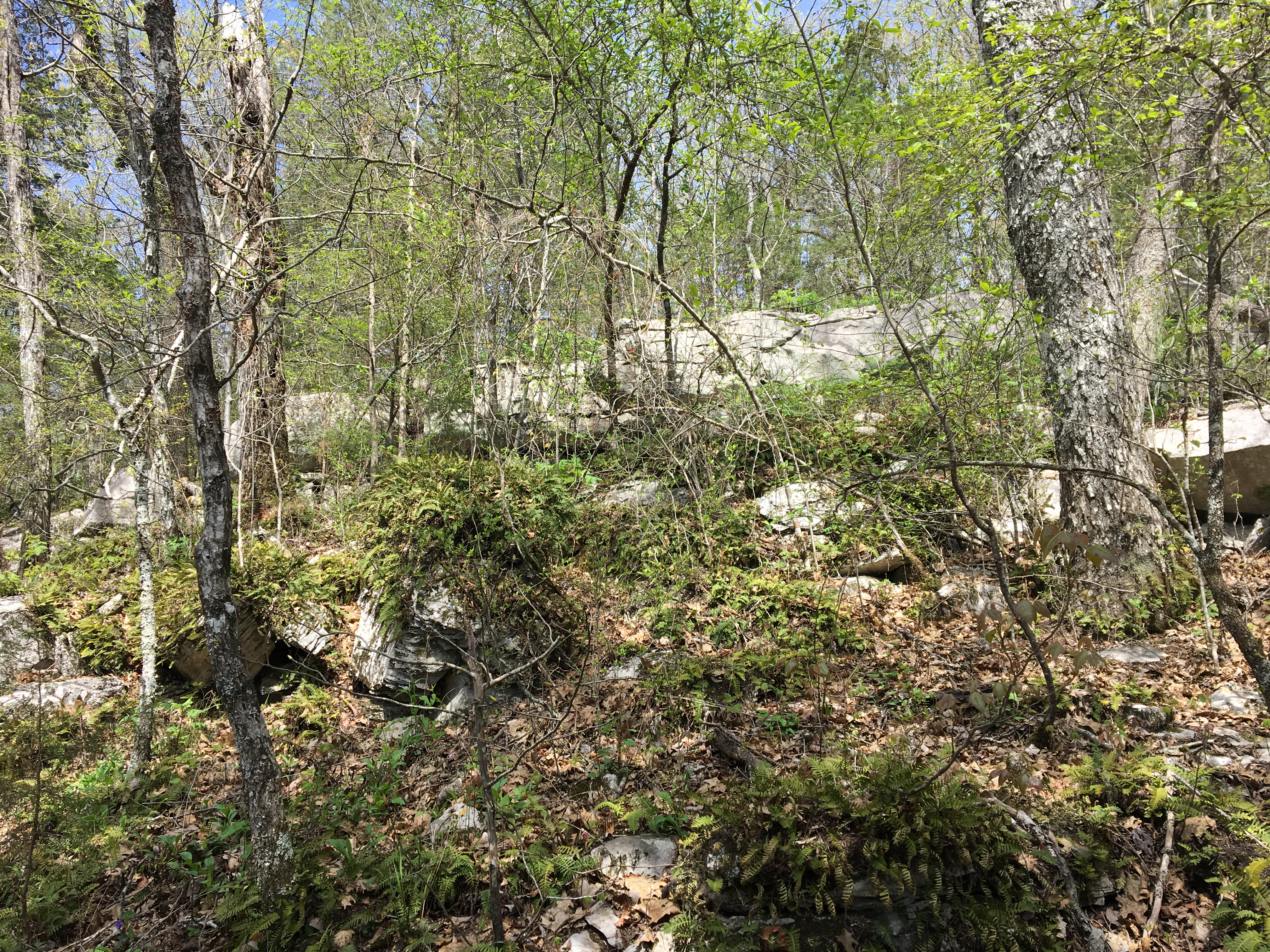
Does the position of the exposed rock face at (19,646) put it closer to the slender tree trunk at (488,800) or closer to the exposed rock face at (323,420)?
the exposed rock face at (323,420)

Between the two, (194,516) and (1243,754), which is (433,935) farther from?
(194,516)

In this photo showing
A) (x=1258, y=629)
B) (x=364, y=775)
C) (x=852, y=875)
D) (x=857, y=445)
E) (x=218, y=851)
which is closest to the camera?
(x=852, y=875)

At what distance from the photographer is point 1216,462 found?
286 centimetres

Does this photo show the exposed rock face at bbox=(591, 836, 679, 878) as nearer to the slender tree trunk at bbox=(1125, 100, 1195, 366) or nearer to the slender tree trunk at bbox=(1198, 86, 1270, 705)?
the slender tree trunk at bbox=(1198, 86, 1270, 705)

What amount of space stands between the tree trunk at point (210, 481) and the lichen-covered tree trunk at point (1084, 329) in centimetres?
535

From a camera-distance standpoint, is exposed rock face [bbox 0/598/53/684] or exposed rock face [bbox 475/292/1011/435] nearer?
exposed rock face [bbox 475/292/1011/435]

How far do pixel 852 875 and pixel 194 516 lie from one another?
742cm

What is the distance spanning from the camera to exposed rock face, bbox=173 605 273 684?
220 inches

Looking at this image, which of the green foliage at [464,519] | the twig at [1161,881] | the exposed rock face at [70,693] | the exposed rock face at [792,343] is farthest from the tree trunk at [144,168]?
the twig at [1161,881]

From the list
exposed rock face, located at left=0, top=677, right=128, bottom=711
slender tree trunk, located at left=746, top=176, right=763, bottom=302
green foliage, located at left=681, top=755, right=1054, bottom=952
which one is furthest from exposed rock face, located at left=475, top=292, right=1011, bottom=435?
exposed rock face, located at left=0, top=677, right=128, bottom=711

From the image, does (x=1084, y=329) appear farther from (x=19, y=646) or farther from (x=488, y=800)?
(x=19, y=646)

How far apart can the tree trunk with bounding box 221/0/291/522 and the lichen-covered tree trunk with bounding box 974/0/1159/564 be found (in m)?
5.56

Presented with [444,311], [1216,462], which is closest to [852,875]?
[1216,462]

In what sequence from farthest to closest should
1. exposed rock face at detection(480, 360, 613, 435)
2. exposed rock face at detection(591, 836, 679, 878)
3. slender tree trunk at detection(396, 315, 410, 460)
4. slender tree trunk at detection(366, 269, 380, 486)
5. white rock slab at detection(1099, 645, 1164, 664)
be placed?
slender tree trunk at detection(366, 269, 380, 486) → slender tree trunk at detection(396, 315, 410, 460) → white rock slab at detection(1099, 645, 1164, 664) → exposed rock face at detection(480, 360, 613, 435) → exposed rock face at detection(591, 836, 679, 878)
